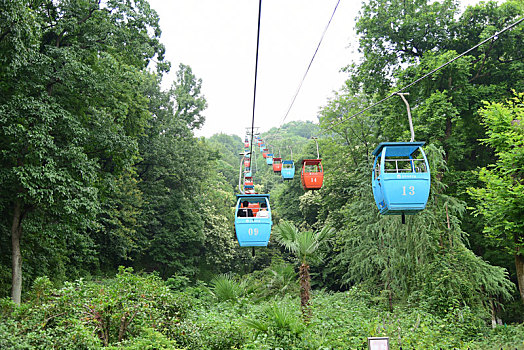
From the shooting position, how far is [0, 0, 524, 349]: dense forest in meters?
8.18

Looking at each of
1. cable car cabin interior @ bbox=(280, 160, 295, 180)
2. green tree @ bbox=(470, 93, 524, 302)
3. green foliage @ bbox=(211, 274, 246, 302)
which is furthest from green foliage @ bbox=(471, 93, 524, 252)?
cable car cabin interior @ bbox=(280, 160, 295, 180)

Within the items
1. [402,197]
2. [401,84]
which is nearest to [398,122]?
[401,84]

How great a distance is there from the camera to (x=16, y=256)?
13.0 metres

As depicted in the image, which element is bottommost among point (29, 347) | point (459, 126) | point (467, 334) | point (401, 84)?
point (467, 334)

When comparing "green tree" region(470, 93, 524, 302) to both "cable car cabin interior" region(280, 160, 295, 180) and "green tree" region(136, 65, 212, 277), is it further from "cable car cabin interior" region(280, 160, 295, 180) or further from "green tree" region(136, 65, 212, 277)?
"green tree" region(136, 65, 212, 277)

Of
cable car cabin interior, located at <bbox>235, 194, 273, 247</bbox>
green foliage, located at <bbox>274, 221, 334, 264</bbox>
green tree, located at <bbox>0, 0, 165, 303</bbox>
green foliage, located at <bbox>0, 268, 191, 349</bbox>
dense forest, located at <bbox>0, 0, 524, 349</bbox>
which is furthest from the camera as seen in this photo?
green foliage, located at <bbox>274, 221, 334, 264</bbox>

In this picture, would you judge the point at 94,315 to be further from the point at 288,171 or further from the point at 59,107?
the point at 288,171

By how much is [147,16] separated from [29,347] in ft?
44.9

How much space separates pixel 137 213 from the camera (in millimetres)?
23547

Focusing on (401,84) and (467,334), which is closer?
(467,334)

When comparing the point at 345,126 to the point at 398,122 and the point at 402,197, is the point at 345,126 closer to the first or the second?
the point at 398,122

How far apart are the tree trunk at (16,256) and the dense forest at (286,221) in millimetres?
59

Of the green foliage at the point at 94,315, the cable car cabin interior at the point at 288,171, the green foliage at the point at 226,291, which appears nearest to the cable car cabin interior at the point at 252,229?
the green foliage at the point at 94,315

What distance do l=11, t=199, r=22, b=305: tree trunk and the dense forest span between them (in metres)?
0.06
